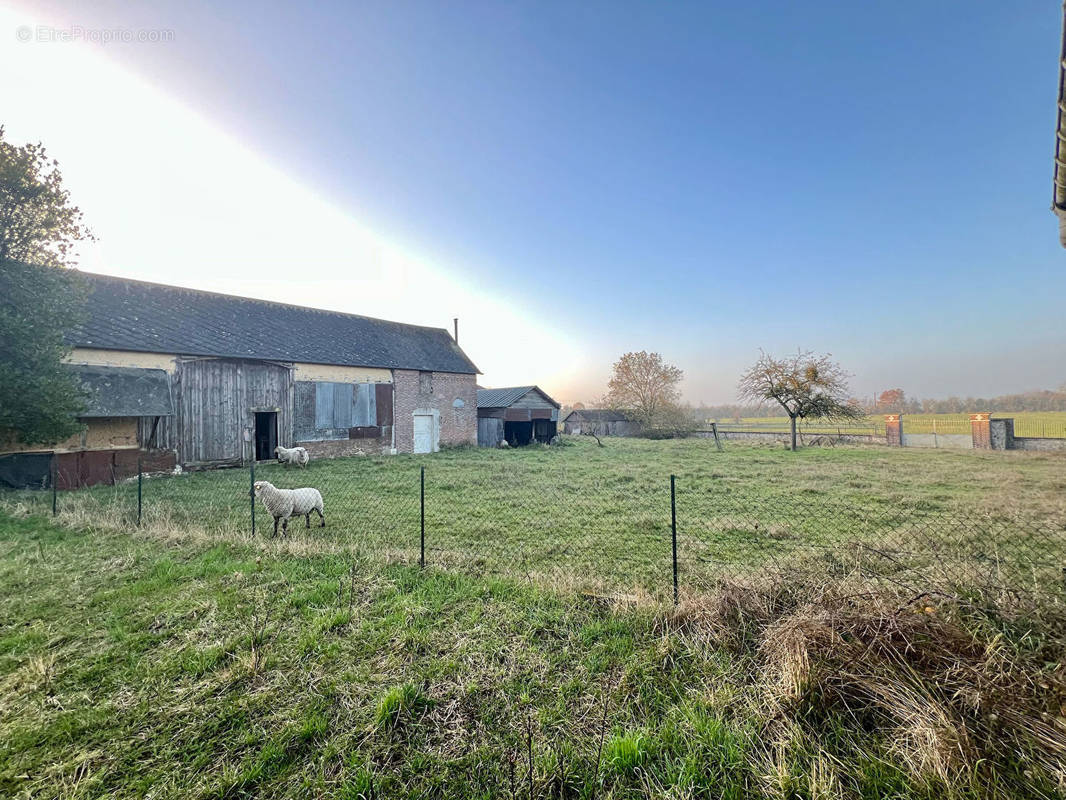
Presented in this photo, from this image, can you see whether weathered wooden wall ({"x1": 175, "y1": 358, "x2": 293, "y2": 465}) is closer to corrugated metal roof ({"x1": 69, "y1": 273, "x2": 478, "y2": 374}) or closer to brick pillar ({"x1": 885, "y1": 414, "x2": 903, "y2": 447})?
corrugated metal roof ({"x1": 69, "y1": 273, "x2": 478, "y2": 374})

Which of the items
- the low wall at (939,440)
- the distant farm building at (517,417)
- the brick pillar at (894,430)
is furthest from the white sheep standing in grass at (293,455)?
the low wall at (939,440)

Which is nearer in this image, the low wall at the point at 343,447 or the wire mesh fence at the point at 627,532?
the wire mesh fence at the point at 627,532

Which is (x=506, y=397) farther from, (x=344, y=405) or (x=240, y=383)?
(x=240, y=383)

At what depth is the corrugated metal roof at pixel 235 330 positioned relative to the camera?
15.3 m

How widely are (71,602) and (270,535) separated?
2.66 meters

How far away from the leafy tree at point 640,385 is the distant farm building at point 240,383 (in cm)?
1991

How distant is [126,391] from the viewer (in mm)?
13922

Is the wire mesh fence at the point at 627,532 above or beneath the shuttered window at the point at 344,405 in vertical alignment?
beneath

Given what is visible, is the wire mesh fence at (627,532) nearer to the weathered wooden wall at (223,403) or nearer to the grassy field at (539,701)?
the grassy field at (539,701)

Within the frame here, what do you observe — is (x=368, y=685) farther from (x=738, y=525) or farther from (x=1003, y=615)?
(x=738, y=525)

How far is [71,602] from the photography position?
14.3 ft

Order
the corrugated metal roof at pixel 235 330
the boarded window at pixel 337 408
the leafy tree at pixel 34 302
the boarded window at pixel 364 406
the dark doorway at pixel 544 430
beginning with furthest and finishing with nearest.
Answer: the dark doorway at pixel 544 430
the boarded window at pixel 364 406
the boarded window at pixel 337 408
the corrugated metal roof at pixel 235 330
the leafy tree at pixel 34 302

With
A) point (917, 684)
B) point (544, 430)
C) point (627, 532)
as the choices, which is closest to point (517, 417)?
point (544, 430)

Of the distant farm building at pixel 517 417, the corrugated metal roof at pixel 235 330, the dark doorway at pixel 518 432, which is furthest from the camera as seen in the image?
the dark doorway at pixel 518 432
